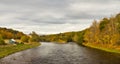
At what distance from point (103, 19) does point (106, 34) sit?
1895 inches

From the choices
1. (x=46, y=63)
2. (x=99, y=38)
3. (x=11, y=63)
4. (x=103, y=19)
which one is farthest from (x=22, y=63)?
(x=103, y=19)

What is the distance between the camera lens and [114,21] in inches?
4525

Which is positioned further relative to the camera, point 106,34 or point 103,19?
point 103,19

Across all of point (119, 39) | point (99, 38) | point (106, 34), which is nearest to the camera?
point (119, 39)

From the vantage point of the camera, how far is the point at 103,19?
6570 inches

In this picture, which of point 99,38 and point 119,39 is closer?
point 119,39

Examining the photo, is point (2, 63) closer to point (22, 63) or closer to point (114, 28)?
point (22, 63)

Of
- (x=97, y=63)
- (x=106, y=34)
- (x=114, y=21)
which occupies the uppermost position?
(x=114, y=21)

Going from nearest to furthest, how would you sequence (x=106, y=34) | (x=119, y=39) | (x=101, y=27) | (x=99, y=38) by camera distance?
1. (x=119, y=39)
2. (x=106, y=34)
3. (x=99, y=38)
4. (x=101, y=27)

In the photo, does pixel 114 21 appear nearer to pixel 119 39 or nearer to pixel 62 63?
pixel 119 39

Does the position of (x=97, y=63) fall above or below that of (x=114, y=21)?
below

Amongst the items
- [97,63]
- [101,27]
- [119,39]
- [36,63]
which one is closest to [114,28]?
[119,39]

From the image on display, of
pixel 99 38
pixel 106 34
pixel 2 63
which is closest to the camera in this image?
pixel 2 63

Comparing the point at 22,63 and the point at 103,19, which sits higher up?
the point at 103,19
